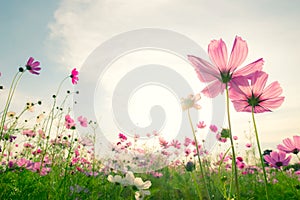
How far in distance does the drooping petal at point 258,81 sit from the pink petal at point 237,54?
0.17ft

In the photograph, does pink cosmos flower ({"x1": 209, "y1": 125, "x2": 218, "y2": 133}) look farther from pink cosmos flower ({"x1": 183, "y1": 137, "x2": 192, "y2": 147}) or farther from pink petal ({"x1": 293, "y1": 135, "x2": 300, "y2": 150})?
pink petal ({"x1": 293, "y1": 135, "x2": 300, "y2": 150})

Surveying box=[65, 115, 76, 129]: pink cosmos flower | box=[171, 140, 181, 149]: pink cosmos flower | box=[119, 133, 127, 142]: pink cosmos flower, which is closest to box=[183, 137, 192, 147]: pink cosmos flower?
box=[171, 140, 181, 149]: pink cosmos flower

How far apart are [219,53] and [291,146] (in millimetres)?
984

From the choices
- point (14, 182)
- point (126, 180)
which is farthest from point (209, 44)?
point (14, 182)

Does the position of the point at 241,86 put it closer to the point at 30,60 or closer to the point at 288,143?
the point at 288,143

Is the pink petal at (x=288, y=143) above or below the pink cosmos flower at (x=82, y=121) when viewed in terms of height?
below

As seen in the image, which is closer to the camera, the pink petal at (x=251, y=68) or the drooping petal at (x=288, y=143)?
the pink petal at (x=251, y=68)

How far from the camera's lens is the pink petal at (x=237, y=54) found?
0.71 metres

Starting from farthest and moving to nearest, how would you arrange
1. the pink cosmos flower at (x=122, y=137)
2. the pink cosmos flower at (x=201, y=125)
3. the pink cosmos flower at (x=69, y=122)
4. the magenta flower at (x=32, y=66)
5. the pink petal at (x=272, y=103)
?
1. the pink cosmos flower at (x=122, y=137)
2. the pink cosmos flower at (x=201, y=125)
3. the pink cosmos flower at (x=69, y=122)
4. the magenta flower at (x=32, y=66)
5. the pink petal at (x=272, y=103)

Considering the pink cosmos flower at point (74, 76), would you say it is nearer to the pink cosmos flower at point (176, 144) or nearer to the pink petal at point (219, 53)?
the pink petal at point (219, 53)

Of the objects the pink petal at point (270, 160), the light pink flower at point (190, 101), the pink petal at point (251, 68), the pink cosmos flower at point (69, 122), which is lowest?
the pink petal at point (270, 160)

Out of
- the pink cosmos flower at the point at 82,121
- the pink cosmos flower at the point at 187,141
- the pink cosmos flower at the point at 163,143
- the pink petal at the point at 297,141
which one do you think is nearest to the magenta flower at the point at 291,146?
the pink petal at the point at 297,141

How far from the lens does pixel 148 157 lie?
532cm

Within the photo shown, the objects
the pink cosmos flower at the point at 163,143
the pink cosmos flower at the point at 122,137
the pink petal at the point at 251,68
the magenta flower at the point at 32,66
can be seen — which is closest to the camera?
the pink petal at the point at 251,68
